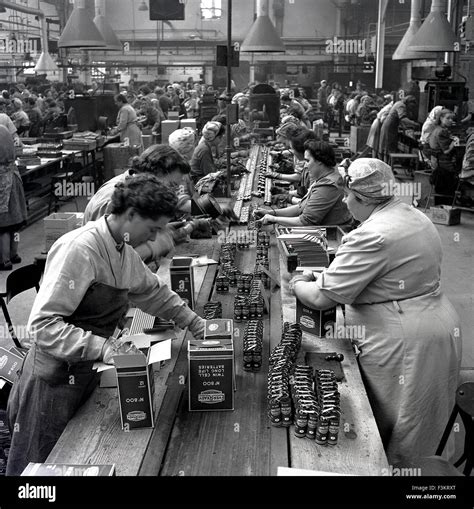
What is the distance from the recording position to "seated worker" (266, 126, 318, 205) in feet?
18.2

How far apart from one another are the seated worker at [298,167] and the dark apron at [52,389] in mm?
3239

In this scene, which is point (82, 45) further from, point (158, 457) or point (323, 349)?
point (158, 457)

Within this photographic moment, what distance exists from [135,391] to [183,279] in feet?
3.68

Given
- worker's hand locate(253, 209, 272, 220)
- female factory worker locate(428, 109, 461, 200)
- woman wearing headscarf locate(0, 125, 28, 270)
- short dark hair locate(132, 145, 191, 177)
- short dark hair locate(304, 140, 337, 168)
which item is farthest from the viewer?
female factory worker locate(428, 109, 461, 200)

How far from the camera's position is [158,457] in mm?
2080

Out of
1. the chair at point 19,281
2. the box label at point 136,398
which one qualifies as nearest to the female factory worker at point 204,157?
the chair at point 19,281

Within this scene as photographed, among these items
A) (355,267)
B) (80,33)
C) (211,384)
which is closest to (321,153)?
(355,267)

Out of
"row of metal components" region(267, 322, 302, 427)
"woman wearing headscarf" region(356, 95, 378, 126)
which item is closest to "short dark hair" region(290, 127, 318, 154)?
"row of metal components" region(267, 322, 302, 427)

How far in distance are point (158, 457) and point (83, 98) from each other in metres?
12.0

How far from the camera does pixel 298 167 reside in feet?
28.6

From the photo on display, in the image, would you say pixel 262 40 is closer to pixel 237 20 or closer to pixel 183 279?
pixel 183 279

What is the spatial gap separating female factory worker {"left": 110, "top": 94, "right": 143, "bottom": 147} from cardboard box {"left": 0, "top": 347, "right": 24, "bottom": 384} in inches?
361

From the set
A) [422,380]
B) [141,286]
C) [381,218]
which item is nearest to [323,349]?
[422,380]
